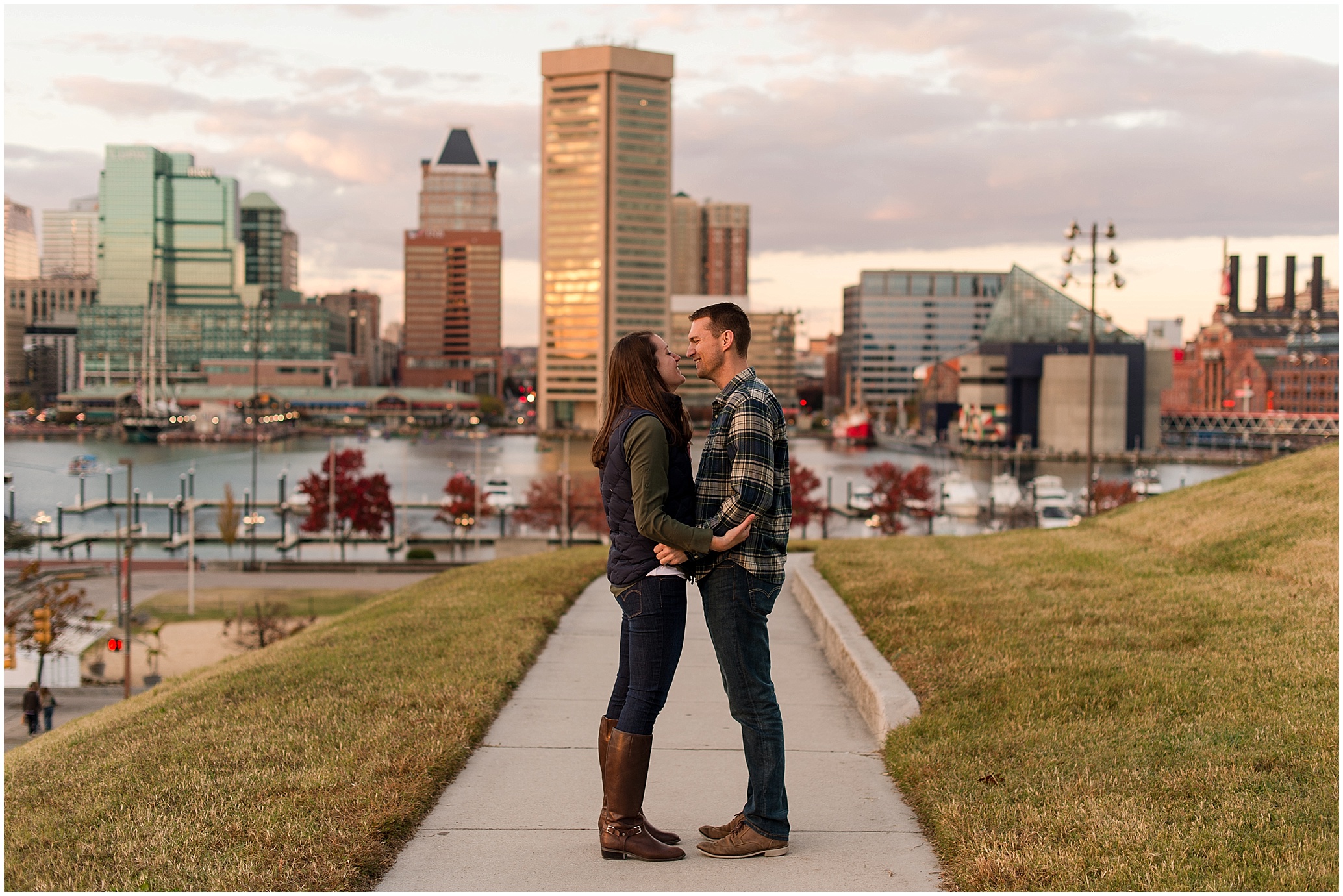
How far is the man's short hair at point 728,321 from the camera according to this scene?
451 cm

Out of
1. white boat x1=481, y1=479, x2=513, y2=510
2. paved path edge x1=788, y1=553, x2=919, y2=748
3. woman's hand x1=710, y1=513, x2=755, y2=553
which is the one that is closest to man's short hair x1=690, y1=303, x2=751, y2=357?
woman's hand x1=710, y1=513, x2=755, y2=553

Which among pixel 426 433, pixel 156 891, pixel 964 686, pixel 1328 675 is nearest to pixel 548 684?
pixel 964 686

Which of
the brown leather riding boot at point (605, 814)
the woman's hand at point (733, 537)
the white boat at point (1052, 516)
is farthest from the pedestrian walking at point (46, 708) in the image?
the white boat at point (1052, 516)

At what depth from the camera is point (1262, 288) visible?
19000 cm

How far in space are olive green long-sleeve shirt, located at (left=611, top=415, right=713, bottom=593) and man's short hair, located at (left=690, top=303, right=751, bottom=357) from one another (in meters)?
0.51

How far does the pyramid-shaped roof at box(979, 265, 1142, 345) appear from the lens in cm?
13112

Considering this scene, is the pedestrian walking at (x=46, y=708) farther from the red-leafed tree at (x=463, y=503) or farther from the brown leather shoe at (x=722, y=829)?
the red-leafed tree at (x=463, y=503)

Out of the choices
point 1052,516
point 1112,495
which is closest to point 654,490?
point 1052,516

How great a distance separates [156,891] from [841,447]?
148629mm

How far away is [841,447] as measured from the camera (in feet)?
493

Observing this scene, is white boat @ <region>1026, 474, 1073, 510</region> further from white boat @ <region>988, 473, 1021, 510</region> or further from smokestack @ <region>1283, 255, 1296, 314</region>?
smokestack @ <region>1283, 255, 1296, 314</region>

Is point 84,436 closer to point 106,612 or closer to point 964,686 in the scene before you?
point 106,612

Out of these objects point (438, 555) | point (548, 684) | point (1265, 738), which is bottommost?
point (438, 555)

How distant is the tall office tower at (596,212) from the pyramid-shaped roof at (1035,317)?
63812 mm
